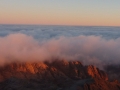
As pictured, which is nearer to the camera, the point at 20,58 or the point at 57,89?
the point at 57,89

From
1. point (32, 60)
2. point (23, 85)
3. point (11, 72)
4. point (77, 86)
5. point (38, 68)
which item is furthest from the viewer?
point (32, 60)

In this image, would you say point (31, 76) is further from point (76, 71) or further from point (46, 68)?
point (76, 71)

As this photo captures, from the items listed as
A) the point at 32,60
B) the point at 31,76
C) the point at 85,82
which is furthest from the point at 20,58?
the point at 85,82

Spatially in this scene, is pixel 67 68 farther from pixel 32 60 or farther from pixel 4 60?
pixel 4 60

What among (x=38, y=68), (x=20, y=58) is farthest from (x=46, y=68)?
(x=20, y=58)

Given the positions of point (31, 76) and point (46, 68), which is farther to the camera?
point (46, 68)

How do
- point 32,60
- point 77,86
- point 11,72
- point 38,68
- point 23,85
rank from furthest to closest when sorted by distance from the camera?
point 32,60
point 38,68
point 11,72
point 23,85
point 77,86
